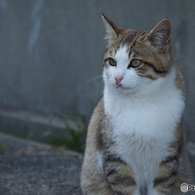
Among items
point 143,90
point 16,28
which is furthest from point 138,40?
point 16,28

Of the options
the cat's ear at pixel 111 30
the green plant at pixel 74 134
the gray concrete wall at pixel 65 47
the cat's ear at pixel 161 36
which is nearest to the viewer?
the cat's ear at pixel 161 36

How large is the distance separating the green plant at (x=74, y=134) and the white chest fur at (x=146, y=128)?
7.87 ft

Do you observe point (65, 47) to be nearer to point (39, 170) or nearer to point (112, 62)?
point (39, 170)

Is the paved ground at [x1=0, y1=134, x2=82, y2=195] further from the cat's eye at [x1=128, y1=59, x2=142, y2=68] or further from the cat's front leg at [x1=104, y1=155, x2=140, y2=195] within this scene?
the cat's eye at [x1=128, y1=59, x2=142, y2=68]

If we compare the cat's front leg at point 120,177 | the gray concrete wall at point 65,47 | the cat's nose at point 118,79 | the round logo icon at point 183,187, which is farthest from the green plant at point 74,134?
the cat's nose at point 118,79

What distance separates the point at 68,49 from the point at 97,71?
2.51 ft

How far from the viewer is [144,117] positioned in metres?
2.96

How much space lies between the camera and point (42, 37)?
21.8 feet

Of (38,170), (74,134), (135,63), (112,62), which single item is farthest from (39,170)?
(135,63)

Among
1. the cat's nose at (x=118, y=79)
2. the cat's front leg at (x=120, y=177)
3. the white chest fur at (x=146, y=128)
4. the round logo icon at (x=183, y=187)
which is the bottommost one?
the round logo icon at (x=183, y=187)

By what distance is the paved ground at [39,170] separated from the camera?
3764mm

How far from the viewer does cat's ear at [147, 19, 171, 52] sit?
2906 mm

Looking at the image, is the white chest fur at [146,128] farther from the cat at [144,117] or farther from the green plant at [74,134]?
the green plant at [74,134]

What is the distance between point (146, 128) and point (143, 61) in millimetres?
471
